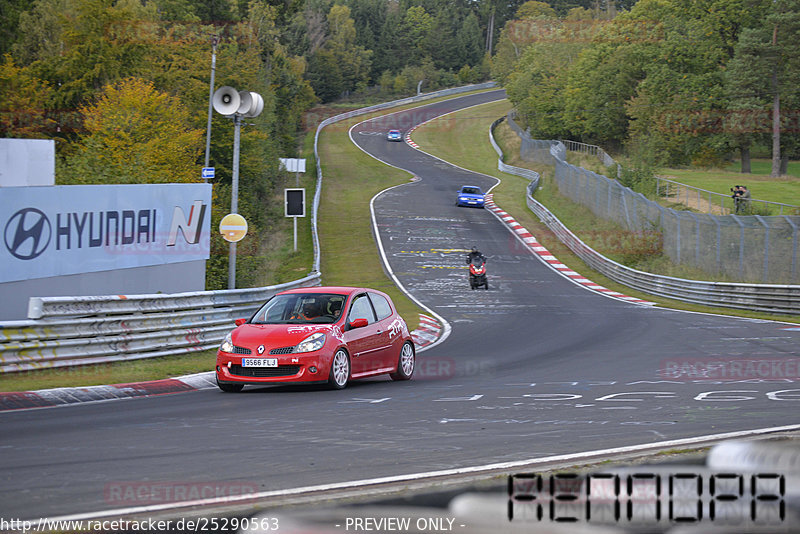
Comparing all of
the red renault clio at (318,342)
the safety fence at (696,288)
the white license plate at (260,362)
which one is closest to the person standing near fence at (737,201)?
the safety fence at (696,288)

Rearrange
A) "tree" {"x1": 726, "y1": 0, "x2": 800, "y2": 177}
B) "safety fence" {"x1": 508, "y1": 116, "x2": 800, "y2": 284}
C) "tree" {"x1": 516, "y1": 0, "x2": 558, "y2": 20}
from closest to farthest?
"safety fence" {"x1": 508, "y1": 116, "x2": 800, "y2": 284} → "tree" {"x1": 726, "y1": 0, "x2": 800, "y2": 177} → "tree" {"x1": 516, "y1": 0, "x2": 558, "y2": 20}

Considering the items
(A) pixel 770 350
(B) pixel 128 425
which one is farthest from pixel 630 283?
(B) pixel 128 425

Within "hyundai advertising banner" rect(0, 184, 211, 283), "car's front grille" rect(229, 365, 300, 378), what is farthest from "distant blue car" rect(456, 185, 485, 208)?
"car's front grille" rect(229, 365, 300, 378)

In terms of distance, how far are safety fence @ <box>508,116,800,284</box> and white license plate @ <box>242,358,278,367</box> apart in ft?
67.7

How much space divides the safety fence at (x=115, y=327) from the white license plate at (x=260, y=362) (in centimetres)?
313

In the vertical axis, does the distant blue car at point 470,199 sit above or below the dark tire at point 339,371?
below

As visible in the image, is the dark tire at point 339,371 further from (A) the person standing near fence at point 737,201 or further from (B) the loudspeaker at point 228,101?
(A) the person standing near fence at point 737,201

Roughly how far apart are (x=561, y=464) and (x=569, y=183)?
51.1 meters

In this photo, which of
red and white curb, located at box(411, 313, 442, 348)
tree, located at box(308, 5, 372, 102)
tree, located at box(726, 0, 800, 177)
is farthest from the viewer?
tree, located at box(308, 5, 372, 102)

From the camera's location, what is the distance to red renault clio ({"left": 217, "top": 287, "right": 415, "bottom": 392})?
39.5ft

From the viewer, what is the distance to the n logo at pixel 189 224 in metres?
18.9

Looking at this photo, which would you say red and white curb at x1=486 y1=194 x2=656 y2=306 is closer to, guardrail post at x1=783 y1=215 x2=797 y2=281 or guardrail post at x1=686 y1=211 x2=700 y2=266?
guardrail post at x1=686 y1=211 x2=700 y2=266

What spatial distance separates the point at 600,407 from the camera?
411 inches

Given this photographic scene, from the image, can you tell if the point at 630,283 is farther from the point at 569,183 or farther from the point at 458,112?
the point at 458,112
